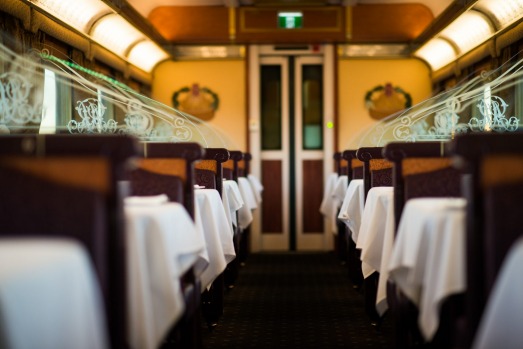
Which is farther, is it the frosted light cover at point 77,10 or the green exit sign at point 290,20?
the green exit sign at point 290,20

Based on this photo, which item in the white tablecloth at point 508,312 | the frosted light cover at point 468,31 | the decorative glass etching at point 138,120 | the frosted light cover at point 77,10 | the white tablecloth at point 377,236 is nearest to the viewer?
the white tablecloth at point 508,312

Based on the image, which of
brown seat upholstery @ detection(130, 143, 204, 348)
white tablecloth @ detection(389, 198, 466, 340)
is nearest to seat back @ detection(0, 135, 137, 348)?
brown seat upholstery @ detection(130, 143, 204, 348)

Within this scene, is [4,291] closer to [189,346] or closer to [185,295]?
[185,295]

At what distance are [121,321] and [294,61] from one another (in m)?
7.87

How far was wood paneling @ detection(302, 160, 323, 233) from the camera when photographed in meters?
9.76

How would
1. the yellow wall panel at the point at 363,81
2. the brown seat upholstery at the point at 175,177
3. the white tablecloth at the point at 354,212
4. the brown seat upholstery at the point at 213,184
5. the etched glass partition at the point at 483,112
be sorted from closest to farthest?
1. the brown seat upholstery at the point at 175,177
2. the brown seat upholstery at the point at 213,184
3. the white tablecloth at the point at 354,212
4. the etched glass partition at the point at 483,112
5. the yellow wall panel at the point at 363,81

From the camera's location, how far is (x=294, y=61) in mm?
9742

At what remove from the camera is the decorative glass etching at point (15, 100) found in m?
3.25

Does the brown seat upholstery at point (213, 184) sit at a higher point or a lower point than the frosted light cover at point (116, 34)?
lower

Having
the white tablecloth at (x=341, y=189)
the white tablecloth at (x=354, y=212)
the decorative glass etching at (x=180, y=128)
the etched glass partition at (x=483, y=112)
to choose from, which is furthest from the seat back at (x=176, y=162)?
the white tablecloth at (x=341, y=189)

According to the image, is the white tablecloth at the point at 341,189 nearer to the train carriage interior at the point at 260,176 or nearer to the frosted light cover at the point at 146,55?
the train carriage interior at the point at 260,176

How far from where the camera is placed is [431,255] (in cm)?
247

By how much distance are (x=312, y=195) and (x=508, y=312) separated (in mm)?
7747

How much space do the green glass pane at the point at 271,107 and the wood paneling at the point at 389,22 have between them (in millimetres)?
1233
